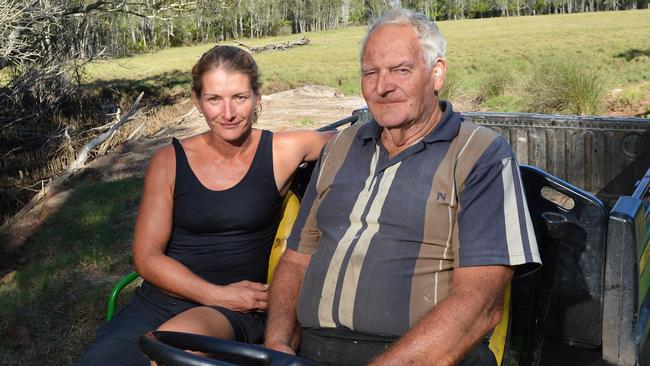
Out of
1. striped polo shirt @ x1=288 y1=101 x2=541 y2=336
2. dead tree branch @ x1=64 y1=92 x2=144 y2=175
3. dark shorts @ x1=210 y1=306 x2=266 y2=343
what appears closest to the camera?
striped polo shirt @ x1=288 y1=101 x2=541 y2=336

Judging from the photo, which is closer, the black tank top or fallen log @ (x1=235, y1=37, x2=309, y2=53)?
the black tank top

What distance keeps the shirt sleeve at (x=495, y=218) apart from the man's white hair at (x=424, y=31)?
0.43 m

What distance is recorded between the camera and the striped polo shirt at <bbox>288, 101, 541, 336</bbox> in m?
2.15

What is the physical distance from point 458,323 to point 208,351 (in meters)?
0.74

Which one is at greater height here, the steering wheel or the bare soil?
the steering wheel

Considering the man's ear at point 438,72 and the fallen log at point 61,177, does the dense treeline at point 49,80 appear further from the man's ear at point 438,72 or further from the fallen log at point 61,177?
the man's ear at point 438,72

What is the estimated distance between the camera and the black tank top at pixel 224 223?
2754 millimetres

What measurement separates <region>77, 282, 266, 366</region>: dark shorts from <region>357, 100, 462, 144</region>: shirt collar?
0.83 metres

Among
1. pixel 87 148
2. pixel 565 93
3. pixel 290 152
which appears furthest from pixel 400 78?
pixel 87 148

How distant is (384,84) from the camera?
2480mm

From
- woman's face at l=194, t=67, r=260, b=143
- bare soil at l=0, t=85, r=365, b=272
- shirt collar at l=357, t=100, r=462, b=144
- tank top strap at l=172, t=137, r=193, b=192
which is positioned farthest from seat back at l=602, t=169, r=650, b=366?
bare soil at l=0, t=85, r=365, b=272

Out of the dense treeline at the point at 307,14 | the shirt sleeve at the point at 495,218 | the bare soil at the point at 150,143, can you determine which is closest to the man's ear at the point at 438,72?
the shirt sleeve at the point at 495,218

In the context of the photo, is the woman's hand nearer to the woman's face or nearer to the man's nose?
the woman's face

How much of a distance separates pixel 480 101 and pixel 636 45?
18.5 meters
